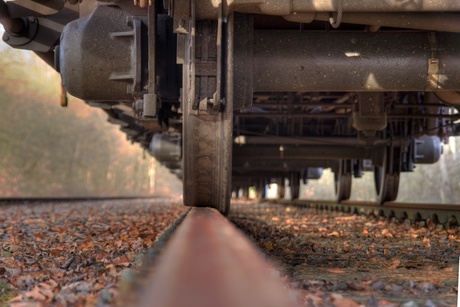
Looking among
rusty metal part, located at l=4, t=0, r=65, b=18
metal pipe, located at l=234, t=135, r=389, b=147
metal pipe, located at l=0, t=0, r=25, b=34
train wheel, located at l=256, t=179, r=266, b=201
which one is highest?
rusty metal part, located at l=4, t=0, r=65, b=18

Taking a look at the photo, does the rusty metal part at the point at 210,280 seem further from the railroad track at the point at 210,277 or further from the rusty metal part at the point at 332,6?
the rusty metal part at the point at 332,6

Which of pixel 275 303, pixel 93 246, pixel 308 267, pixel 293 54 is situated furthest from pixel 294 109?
pixel 275 303

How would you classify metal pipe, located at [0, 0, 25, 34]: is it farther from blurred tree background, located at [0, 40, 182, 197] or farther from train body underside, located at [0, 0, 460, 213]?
blurred tree background, located at [0, 40, 182, 197]

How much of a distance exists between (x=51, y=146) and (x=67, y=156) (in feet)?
6.47

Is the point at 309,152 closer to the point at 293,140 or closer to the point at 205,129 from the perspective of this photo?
the point at 293,140

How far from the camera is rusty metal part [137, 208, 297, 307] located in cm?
125

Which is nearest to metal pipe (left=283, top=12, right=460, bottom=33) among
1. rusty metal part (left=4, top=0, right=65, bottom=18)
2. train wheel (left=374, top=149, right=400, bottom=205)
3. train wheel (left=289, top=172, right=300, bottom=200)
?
rusty metal part (left=4, top=0, right=65, bottom=18)

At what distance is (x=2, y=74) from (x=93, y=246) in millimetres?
45085

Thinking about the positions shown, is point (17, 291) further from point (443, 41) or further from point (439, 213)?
point (439, 213)

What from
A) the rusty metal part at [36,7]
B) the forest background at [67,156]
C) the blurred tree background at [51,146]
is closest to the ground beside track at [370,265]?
the rusty metal part at [36,7]

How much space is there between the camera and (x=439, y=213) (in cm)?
627

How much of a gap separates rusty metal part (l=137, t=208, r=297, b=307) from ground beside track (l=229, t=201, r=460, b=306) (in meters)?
0.58

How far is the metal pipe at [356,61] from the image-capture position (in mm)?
4336

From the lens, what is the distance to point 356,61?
Result: 14.3 feet
